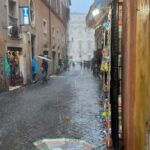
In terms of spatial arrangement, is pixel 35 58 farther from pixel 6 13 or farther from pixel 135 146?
pixel 135 146

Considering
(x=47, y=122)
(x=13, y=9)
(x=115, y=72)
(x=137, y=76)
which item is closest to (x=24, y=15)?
(x=13, y=9)

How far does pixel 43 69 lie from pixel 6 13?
5719 millimetres

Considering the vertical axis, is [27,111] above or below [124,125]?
below

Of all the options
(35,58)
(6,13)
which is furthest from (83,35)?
(6,13)

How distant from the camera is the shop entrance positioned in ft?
77.2

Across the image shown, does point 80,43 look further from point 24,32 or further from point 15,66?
point 15,66

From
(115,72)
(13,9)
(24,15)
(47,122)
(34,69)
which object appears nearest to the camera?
(115,72)

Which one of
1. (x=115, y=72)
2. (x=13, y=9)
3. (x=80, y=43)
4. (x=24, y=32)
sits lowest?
(x=115, y=72)

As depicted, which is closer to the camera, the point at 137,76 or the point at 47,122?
the point at 137,76

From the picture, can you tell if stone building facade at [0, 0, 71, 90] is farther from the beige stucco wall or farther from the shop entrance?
the beige stucco wall

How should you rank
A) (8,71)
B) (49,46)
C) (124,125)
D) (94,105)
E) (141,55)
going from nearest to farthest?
(141,55) < (124,125) < (94,105) < (8,71) < (49,46)

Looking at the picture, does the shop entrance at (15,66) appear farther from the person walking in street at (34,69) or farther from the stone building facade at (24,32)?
the person walking in street at (34,69)

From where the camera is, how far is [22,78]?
2519 centimetres

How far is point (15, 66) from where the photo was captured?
80.4ft
